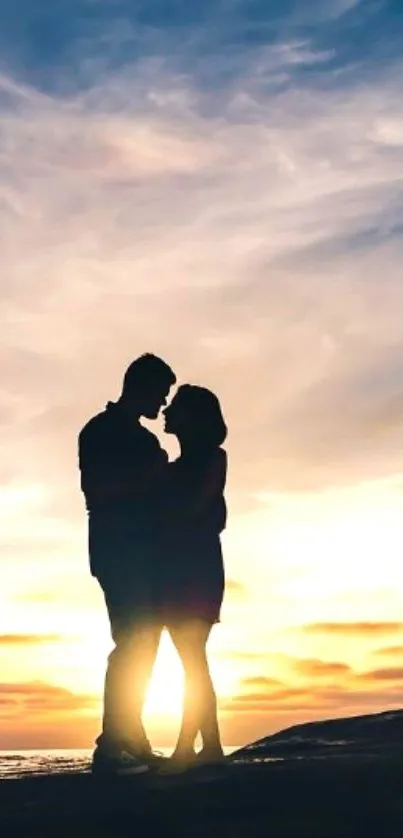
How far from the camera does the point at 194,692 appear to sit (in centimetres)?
951

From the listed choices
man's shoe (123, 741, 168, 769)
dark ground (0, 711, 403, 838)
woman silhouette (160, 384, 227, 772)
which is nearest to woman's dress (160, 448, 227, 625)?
woman silhouette (160, 384, 227, 772)

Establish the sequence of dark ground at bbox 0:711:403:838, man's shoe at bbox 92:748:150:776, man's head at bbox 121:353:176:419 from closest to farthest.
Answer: dark ground at bbox 0:711:403:838, man's shoe at bbox 92:748:150:776, man's head at bbox 121:353:176:419

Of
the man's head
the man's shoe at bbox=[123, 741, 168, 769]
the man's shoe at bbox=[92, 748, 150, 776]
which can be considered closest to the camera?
the man's shoe at bbox=[92, 748, 150, 776]

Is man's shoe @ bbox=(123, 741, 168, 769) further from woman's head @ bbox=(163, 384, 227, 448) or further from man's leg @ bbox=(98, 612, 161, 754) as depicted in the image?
woman's head @ bbox=(163, 384, 227, 448)

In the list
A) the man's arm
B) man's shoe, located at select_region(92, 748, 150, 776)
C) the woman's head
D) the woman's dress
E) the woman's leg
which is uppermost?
the woman's head

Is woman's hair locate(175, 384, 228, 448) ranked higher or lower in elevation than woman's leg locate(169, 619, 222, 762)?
higher

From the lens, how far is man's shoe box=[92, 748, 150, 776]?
9185 millimetres

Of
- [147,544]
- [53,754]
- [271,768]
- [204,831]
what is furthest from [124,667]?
[53,754]

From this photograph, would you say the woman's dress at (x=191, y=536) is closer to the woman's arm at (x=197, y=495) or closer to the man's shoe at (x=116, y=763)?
the woman's arm at (x=197, y=495)

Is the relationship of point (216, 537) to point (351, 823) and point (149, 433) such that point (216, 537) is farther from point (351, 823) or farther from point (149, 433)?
point (351, 823)

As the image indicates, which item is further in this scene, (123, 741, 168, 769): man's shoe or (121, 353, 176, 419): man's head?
(121, 353, 176, 419): man's head

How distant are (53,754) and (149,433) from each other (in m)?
5.15

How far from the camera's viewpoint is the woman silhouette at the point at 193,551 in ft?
31.1

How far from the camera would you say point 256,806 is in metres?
7.03
